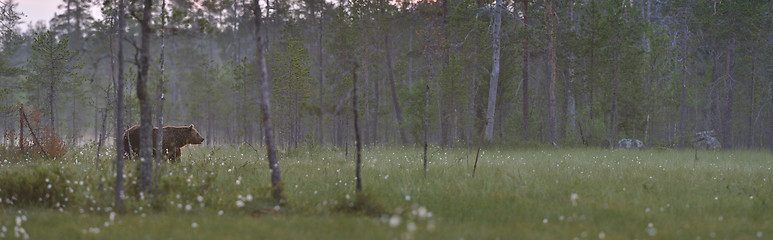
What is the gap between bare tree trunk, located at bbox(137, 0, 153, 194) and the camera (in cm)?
735

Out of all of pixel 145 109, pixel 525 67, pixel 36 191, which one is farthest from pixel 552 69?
pixel 36 191

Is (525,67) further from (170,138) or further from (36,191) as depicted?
(36,191)

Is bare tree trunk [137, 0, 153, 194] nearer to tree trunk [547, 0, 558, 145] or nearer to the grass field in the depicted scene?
the grass field

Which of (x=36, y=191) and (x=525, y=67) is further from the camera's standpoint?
(x=525, y=67)

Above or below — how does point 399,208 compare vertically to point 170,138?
below

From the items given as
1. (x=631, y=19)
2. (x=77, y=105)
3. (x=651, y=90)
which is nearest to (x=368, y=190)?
(x=631, y=19)

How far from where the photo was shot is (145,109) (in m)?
7.55

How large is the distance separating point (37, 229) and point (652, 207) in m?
9.27

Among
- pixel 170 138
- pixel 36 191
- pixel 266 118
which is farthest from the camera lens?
pixel 170 138

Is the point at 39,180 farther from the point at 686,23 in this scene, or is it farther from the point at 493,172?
the point at 686,23

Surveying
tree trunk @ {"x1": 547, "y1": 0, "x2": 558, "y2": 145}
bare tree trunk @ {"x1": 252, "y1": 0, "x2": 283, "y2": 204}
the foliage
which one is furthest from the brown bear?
tree trunk @ {"x1": 547, "y1": 0, "x2": 558, "y2": 145}

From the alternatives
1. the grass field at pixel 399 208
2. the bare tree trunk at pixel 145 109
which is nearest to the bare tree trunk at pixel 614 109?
the grass field at pixel 399 208

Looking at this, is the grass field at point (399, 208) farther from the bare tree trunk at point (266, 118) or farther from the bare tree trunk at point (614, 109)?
the bare tree trunk at point (614, 109)

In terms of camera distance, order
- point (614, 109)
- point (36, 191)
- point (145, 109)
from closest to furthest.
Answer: point (145, 109)
point (36, 191)
point (614, 109)
